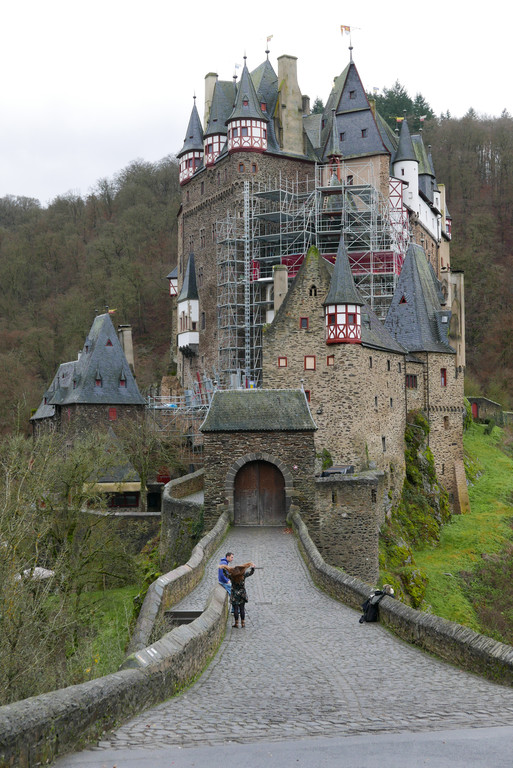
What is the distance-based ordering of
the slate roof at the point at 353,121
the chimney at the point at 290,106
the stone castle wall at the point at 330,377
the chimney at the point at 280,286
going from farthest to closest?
the chimney at the point at 290,106, the slate roof at the point at 353,121, the chimney at the point at 280,286, the stone castle wall at the point at 330,377

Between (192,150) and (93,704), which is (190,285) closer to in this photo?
(192,150)

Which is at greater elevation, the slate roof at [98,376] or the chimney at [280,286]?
the chimney at [280,286]

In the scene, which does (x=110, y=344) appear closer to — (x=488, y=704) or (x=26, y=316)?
(x=26, y=316)

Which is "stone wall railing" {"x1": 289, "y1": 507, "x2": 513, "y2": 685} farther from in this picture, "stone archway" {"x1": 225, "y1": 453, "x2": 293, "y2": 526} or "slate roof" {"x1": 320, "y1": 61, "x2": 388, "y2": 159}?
"slate roof" {"x1": 320, "y1": 61, "x2": 388, "y2": 159}

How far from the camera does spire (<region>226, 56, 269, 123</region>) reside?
49.8 m

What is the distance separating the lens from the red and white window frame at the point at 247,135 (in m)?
49.7

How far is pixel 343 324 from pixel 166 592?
1986 centimetres

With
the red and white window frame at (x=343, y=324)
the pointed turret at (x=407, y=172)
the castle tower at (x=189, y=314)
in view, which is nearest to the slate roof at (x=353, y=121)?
the pointed turret at (x=407, y=172)

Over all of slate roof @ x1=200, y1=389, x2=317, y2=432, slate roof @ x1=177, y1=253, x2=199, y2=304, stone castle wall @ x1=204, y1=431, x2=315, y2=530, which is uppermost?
slate roof @ x1=177, y1=253, x2=199, y2=304

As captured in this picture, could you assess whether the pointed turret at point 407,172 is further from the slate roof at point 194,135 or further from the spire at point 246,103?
the slate roof at point 194,135

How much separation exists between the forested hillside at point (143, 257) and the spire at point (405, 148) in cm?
1279

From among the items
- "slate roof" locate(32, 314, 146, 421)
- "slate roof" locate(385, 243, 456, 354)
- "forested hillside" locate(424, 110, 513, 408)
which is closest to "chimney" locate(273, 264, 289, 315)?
"slate roof" locate(385, 243, 456, 354)

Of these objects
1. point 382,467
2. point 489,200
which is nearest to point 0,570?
point 382,467

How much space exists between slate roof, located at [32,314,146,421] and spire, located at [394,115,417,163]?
20.2 meters
